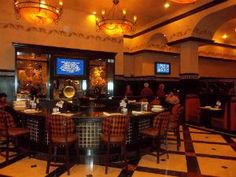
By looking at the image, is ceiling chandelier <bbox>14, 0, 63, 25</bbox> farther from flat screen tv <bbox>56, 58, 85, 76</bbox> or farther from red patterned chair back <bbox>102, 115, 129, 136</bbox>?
flat screen tv <bbox>56, 58, 85, 76</bbox>

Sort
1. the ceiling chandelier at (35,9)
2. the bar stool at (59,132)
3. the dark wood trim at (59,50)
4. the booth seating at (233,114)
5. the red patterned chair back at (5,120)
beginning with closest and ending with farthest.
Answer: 1. the bar stool at (59,132)
2. the red patterned chair back at (5,120)
3. the ceiling chandelier at (35,9)
4. the booth seating at (233,114)
5. the dark wood trim at (59,50)

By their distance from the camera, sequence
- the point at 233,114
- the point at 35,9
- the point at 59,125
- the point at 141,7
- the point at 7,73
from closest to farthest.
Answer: the point at 59,125 → the point at 35,9 → the point at 233,114 → the point at 7,73 → the point at 141,7

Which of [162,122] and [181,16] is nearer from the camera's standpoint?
[162,122]

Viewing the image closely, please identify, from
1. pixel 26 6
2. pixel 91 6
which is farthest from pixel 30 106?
pixel 91 6

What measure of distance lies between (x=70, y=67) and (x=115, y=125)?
5223 mm

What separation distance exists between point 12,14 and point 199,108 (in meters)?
7.59

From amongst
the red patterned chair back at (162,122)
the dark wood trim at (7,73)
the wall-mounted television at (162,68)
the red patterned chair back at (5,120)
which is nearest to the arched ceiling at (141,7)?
the dark wood trim at (7,73)

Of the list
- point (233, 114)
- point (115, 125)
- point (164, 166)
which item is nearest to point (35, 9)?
point (115, 125)

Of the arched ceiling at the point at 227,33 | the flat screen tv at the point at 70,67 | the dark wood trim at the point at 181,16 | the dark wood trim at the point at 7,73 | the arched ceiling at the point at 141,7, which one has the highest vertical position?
the arched ceiling at the point at 141,7

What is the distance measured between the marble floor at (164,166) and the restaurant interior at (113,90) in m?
0.02

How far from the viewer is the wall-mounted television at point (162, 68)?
13.3 meters

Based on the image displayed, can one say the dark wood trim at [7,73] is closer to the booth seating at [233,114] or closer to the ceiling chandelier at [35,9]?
the ceiling chandelier at [35,9]

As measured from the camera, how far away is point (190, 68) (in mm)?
9422

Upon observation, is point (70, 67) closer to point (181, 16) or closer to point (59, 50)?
point (59, 50)
